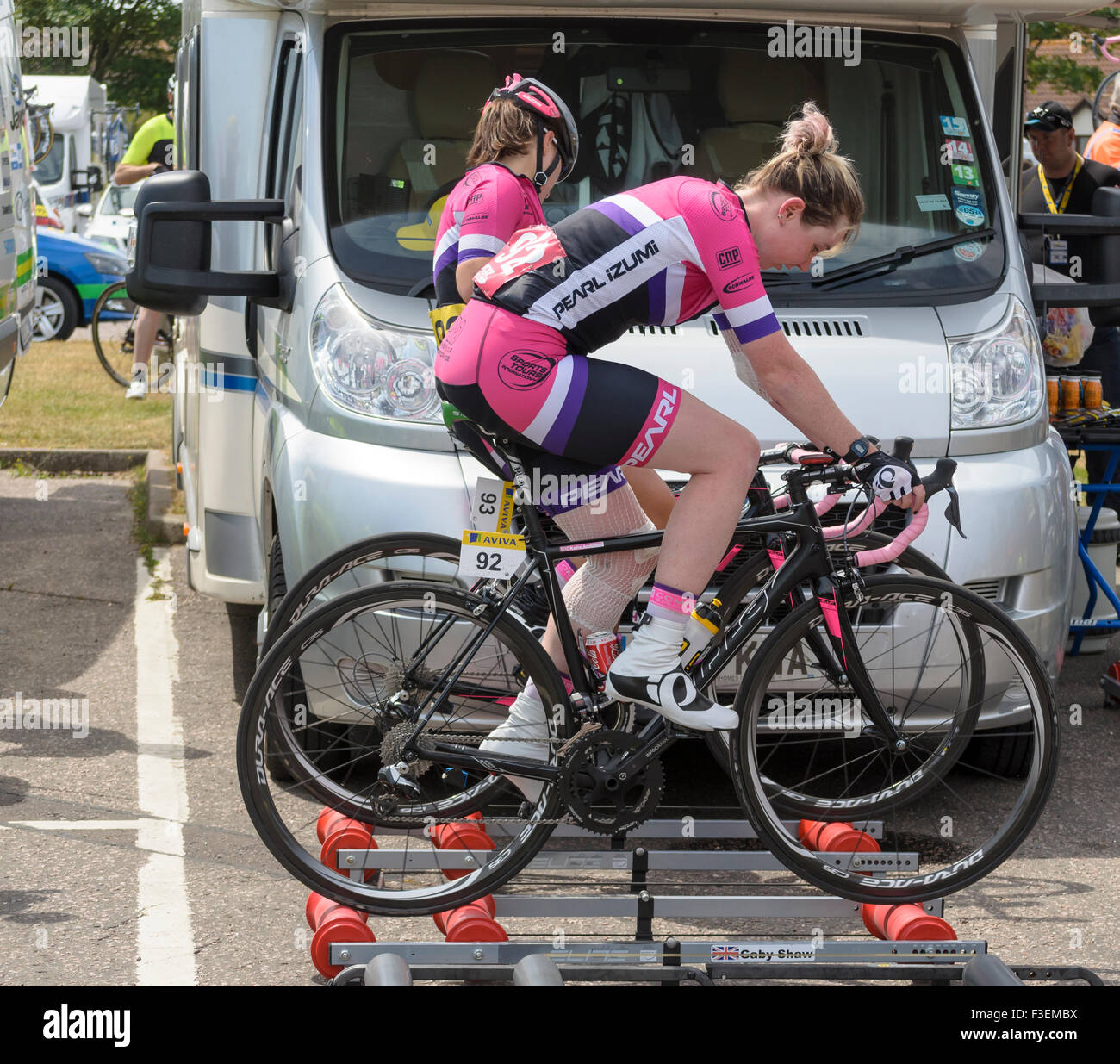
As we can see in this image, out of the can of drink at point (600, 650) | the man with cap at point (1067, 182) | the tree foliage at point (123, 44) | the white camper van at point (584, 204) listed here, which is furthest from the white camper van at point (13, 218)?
the tree foliage at point (123, 44)

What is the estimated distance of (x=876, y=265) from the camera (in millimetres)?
5289

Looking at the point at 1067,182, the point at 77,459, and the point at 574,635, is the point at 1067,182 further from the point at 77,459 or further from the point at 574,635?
the point at 77,459

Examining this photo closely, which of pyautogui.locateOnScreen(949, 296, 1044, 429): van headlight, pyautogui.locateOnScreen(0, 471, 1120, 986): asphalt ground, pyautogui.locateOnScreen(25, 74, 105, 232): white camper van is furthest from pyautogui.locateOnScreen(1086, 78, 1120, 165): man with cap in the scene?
pyautogui.locateOnScreen(25, 74, 105, 232): white camper van

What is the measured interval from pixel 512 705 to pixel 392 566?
0.74 meters

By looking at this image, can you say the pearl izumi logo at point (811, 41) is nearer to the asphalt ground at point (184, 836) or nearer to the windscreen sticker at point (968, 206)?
the windscreen sticker at point (968, 206)

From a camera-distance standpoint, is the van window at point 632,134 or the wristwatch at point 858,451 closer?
the wristwatch at point 858,451

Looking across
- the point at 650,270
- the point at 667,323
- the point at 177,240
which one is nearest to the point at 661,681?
the point at 667,323

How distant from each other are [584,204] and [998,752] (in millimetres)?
2297

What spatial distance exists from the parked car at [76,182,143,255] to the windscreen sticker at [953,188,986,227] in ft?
52.3

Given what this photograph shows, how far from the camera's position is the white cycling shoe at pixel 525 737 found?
3912 millimetres

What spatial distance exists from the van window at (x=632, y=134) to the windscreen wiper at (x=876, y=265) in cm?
1

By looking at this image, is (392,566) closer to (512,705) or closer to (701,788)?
(512,705)

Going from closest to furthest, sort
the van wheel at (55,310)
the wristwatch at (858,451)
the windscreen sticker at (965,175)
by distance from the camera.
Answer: the wristwatch at (858,451) → the windscreen sticker at (965,175) → the van wheel at (55,310)
